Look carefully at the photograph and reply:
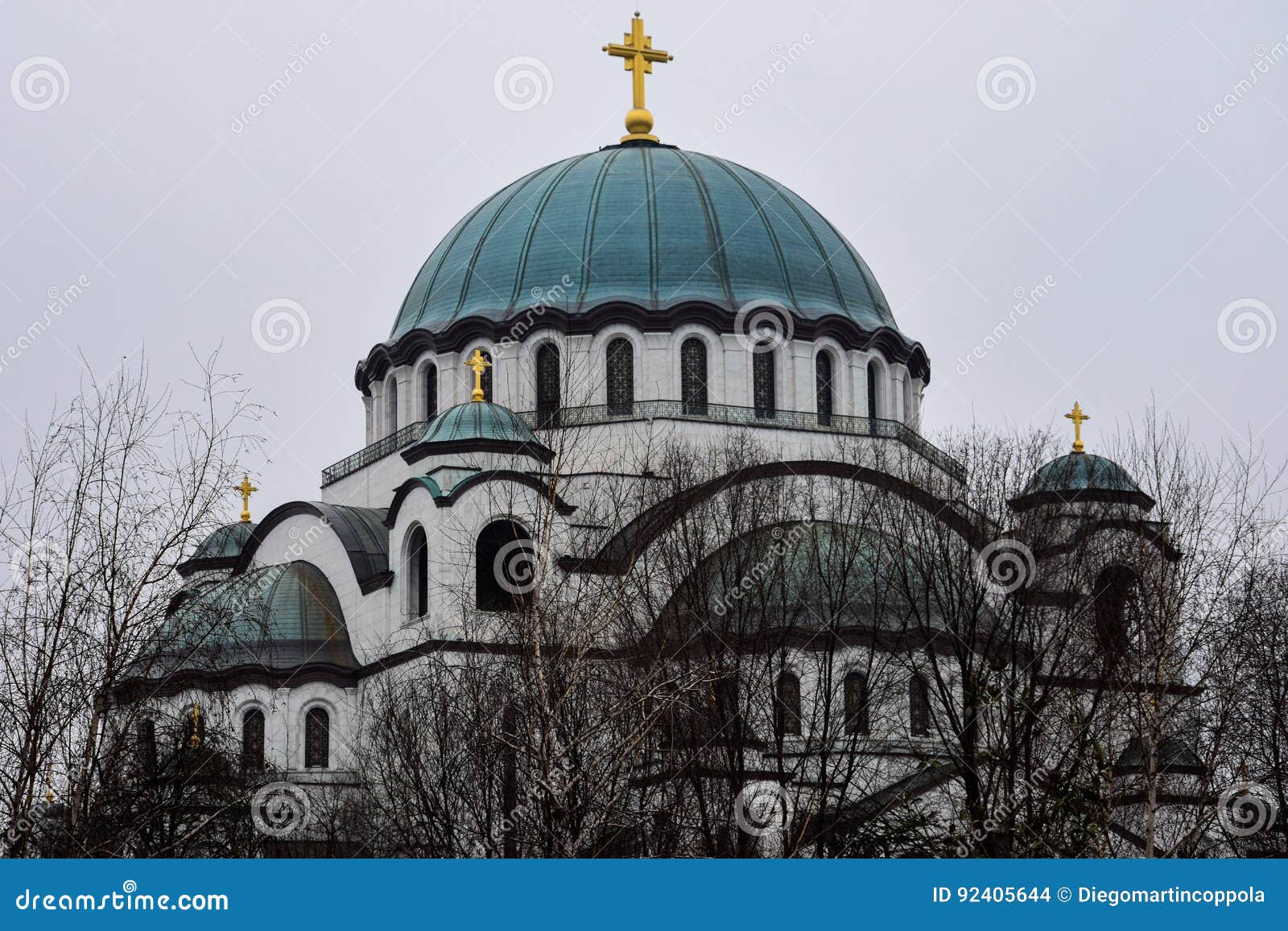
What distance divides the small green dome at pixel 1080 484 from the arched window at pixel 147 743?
14885 mm

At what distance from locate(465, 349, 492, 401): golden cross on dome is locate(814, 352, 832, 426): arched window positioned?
22.6 ft

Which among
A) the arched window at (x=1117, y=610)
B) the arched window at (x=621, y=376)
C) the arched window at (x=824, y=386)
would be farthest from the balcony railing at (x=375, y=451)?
the arched window at (x=1117, y=610)

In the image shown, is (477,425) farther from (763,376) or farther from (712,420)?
(763,376)

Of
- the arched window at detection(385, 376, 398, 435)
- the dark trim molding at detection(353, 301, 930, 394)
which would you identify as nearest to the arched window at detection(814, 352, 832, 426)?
the dark trim molding at detection(353, 301, 930, 394)

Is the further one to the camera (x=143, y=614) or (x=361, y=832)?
(x=361, y=832)

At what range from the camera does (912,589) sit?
32.8m

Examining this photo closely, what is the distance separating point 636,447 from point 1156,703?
648 inches

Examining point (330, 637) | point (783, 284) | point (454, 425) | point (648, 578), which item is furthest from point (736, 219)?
point (648, 578)

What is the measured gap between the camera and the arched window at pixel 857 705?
30.1 m

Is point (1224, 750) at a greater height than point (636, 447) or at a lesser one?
lesser

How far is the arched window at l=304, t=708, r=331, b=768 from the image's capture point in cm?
3809

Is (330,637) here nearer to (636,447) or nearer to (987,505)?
(636,447)

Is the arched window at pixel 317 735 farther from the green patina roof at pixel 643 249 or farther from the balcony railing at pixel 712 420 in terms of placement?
the green patina roof at pixel 643 249

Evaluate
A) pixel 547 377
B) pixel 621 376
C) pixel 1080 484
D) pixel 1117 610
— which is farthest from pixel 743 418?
pixel 1117 610
